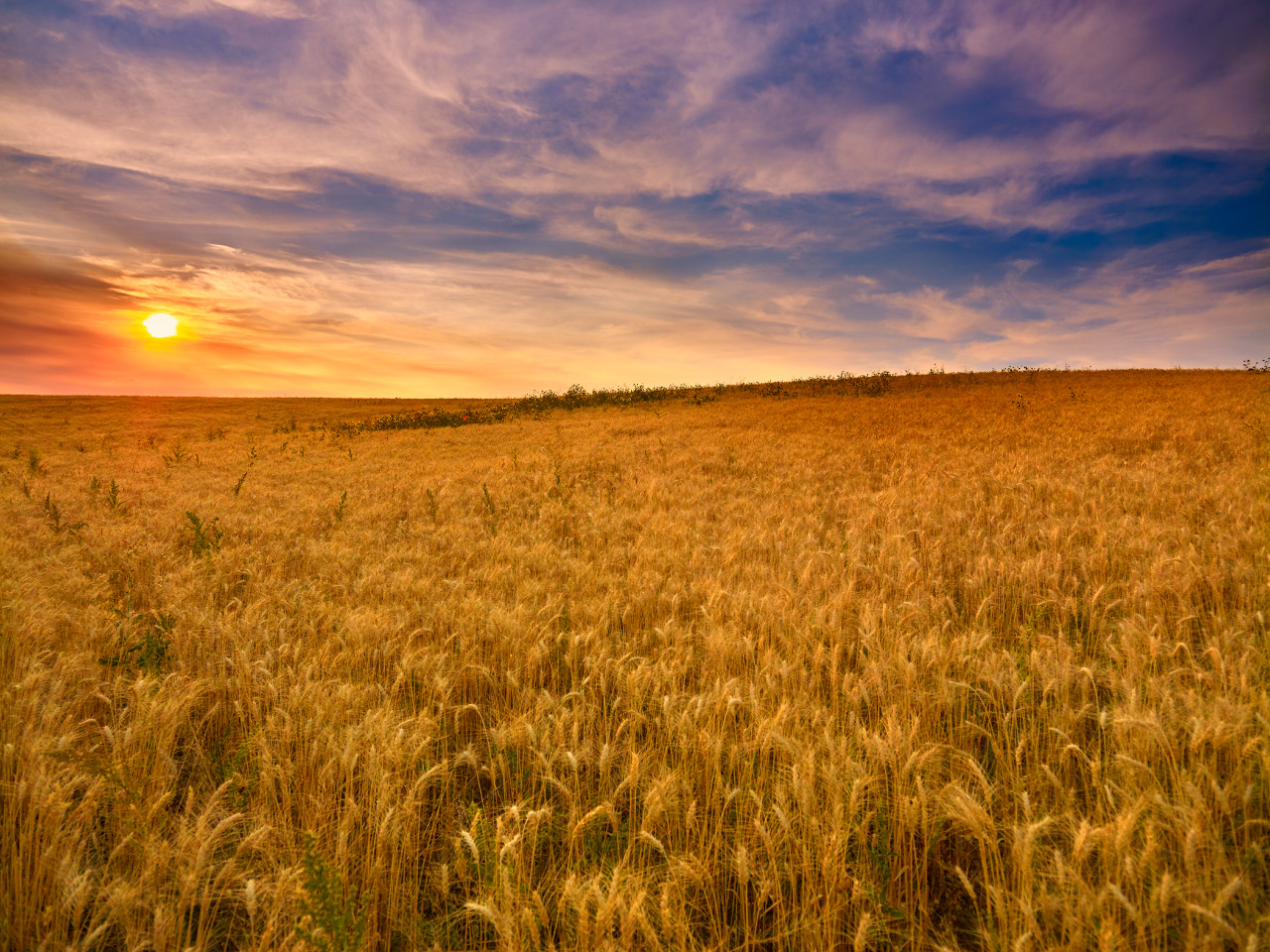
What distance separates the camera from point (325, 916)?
167 centimetres

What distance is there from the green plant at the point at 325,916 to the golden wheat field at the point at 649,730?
18 millimetres

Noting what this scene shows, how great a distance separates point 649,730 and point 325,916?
1.56 meters

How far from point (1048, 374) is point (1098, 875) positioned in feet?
129

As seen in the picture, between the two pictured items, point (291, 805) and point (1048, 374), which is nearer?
point (291, 805)

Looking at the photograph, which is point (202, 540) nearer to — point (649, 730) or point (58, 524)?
point (58, 524)

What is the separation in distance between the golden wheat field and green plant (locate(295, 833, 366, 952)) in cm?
2

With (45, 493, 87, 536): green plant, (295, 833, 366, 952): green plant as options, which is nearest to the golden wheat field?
(295, 833, 366, 952): green plant

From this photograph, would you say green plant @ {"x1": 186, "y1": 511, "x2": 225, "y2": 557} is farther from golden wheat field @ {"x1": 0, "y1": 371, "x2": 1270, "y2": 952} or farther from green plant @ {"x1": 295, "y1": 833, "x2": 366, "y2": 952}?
green plant @ {"x1": 295, "y1": 833, "x2": 366, "y2": 952}

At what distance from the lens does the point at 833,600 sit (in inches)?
165

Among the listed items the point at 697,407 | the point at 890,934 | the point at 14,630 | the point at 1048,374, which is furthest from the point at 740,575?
the point at 1048,374

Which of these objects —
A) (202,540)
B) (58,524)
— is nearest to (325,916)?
(202,540)

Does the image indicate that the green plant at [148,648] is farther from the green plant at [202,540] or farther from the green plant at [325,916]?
the green plant at [325,916]

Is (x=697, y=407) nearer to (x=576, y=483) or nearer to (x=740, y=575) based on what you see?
(x=576, y=483)

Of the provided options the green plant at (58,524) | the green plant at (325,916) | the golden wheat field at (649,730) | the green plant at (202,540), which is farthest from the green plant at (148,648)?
the green plant at (58,524)
